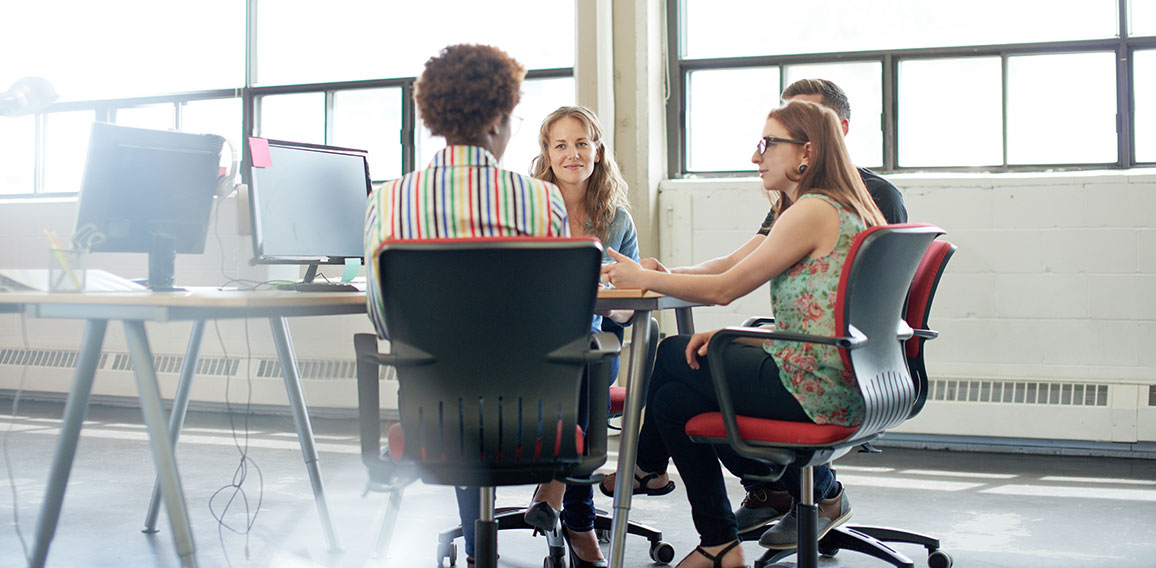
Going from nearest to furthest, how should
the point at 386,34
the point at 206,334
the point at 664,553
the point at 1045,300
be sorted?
the point at 664,553
the point at 1045,300
the point at 386,34
the point at 206,334

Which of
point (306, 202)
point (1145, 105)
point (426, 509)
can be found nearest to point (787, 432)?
point (306, 202)

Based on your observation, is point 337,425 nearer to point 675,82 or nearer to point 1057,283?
point 675,82

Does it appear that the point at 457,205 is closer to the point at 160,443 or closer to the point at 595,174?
the point at 160,443

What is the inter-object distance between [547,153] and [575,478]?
1.40 metres

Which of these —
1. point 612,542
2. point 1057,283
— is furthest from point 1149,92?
point 612,542

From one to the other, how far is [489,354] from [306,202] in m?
1.28

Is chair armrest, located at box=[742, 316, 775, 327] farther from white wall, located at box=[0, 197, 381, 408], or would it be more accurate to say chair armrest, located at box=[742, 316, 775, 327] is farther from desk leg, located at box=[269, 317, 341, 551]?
white wall, located at box=[0, 197, 381, 408]

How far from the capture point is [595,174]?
9.70 feet

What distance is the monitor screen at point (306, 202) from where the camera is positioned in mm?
2572

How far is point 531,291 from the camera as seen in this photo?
156cm

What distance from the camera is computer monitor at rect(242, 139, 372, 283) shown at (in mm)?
2570

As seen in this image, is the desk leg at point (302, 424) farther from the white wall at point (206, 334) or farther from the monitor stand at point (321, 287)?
the white wall at point (206, 334)

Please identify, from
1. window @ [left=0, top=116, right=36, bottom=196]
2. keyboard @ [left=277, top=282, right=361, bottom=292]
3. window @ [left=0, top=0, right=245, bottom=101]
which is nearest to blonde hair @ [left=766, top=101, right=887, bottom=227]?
keyboard @ [left=277, top=282, right=361, bottom=292]

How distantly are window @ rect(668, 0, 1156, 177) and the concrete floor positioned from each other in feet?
4.20
